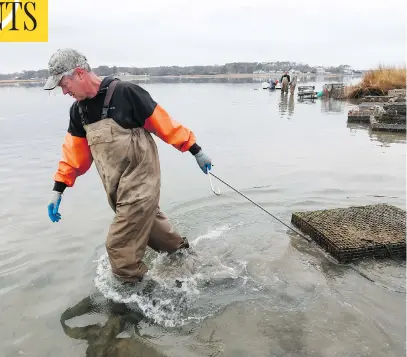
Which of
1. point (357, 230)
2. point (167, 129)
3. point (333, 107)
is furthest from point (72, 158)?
point (333, 107)

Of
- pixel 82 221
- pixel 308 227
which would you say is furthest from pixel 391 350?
pixel 82 221

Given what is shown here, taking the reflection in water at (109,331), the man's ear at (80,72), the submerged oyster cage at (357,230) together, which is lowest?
the reflection in water at (109,331)

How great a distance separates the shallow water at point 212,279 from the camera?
3.04 m

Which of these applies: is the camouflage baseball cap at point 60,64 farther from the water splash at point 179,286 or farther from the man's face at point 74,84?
the water splash at point 179,286

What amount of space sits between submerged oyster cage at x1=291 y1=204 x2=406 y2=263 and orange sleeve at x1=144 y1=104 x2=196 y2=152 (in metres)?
1.94

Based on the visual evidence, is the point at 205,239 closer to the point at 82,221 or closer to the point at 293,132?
the point at 82,221

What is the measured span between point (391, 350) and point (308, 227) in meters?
1.98

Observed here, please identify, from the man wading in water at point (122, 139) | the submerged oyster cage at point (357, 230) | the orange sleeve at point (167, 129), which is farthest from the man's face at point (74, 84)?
the submerged oyster cage at point (357, 230)

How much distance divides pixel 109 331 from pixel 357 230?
115 inches

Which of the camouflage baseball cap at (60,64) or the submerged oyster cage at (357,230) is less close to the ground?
the camouflage baseball cap at (60,64)

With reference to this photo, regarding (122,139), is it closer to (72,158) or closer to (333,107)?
(72,158)

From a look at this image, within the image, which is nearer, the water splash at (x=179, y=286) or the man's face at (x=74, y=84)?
the man's face at (x=74, y=84)

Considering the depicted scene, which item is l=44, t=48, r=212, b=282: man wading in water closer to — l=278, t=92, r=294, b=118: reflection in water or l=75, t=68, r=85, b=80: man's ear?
l=75, t=68, r=85, b=80: man's ear

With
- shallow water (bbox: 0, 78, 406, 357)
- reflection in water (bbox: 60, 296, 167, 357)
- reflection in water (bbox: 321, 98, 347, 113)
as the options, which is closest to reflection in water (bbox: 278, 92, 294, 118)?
reflection in water (bbox: 321, 98, 347, 113)
